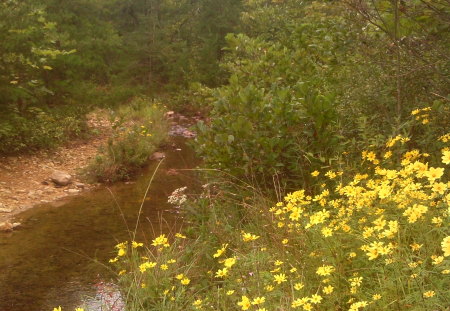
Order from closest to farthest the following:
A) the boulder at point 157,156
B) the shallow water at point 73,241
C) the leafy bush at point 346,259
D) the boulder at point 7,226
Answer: the leafy bush at point 346,259 < the shallow water at point 73,241 < the boulder at point 7,226 < the boulder at point 157,156

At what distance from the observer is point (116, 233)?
23.4ft

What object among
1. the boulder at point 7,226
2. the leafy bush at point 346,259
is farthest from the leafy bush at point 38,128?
the leafy bush at point 346,259

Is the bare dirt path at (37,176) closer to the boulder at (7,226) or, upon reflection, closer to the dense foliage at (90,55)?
the boulder at (7,226)

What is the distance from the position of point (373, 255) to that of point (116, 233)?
5.24 m

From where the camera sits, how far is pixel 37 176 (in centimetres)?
976

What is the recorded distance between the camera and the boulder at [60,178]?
9586 mm

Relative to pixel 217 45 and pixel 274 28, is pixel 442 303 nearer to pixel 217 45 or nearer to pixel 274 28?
pixel 274 28

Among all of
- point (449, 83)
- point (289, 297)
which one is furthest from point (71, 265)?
point (449, 83)

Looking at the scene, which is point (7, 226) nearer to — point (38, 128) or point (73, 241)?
→ point (73, 241)

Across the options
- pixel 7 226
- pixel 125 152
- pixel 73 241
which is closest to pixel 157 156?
pixel 125 152

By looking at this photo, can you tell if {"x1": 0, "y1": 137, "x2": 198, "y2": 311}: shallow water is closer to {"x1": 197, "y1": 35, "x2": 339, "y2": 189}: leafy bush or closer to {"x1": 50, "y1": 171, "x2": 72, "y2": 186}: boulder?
{"x1": 50, "y1": 171, "x2": 72, "y2": 186}: boulder

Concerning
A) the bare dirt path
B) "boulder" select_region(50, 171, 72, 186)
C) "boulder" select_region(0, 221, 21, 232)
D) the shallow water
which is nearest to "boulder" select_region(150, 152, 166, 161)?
the bare dirt path

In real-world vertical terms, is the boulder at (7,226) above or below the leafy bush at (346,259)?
below

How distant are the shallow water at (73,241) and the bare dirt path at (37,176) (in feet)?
1.03
